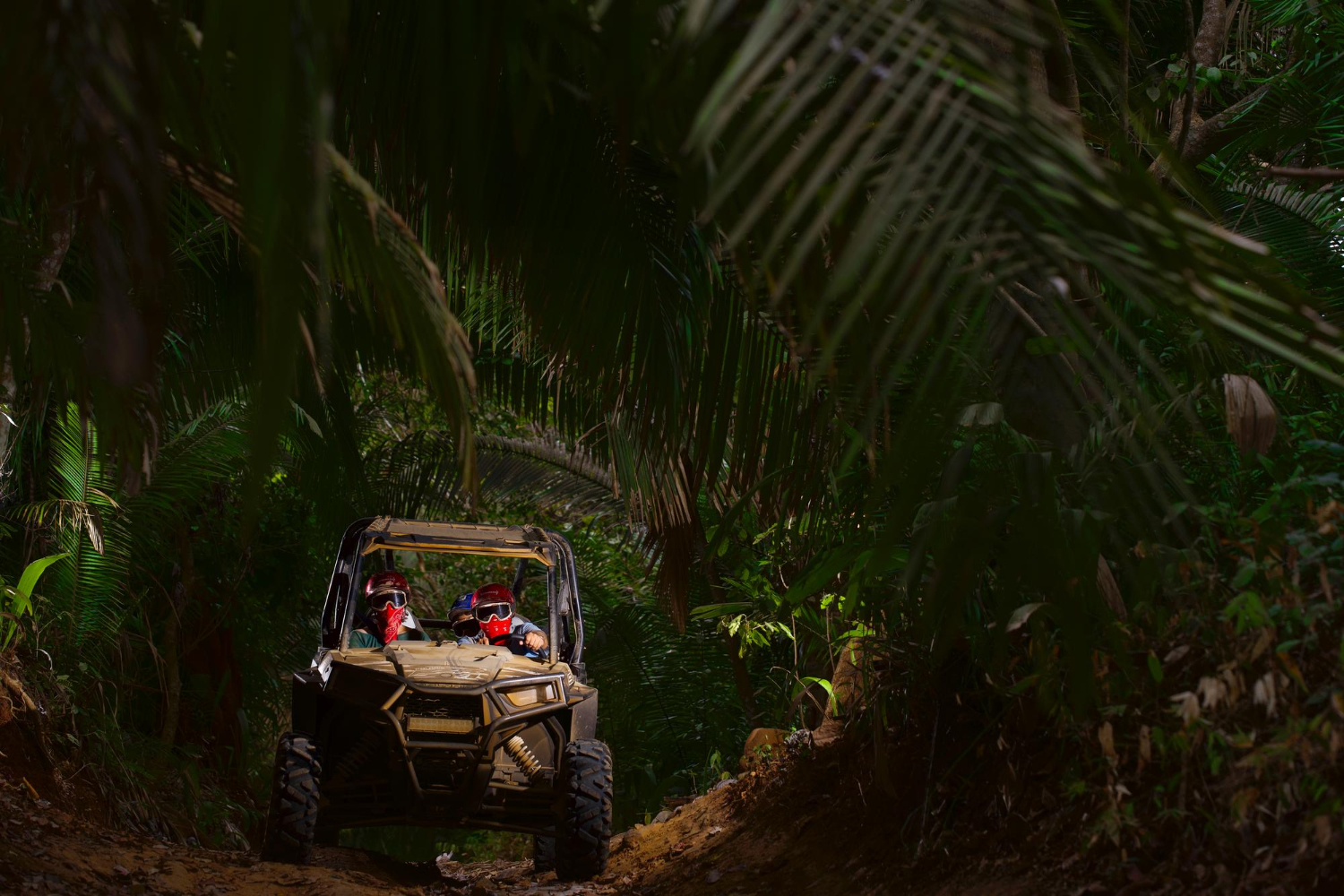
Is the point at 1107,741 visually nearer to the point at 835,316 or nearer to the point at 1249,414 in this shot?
the point at 1249,414

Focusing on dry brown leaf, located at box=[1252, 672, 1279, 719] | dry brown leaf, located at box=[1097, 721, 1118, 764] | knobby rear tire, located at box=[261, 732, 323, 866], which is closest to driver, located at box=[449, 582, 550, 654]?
knobby rear tire, located at box=[261, 732, 323, 866]

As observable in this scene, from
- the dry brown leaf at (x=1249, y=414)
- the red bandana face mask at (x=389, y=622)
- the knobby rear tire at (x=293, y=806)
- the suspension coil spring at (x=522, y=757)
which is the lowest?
the knobby rear tire at (x=293, y=806)

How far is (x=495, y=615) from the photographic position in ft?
23.0

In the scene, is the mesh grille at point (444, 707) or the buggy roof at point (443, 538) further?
the buggy roof at point (443, 538)

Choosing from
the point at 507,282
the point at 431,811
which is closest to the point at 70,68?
the point at 507,282

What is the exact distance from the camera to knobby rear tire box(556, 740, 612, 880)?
19.6 ft

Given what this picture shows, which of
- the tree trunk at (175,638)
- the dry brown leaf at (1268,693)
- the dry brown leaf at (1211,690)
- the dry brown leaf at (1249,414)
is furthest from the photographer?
the tree trunk at (175,638)

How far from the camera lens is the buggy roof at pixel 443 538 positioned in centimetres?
650

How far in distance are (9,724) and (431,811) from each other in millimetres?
2424

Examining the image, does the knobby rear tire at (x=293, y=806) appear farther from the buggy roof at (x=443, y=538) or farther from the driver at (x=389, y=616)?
the buggy roof at (x=443, y=538)

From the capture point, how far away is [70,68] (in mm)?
1922

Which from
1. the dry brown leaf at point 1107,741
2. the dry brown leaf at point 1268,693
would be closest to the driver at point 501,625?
the dry brown leaf at point 1107,741

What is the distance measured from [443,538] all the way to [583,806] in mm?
1615

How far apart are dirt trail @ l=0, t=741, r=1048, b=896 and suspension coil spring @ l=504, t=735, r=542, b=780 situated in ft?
1.96
